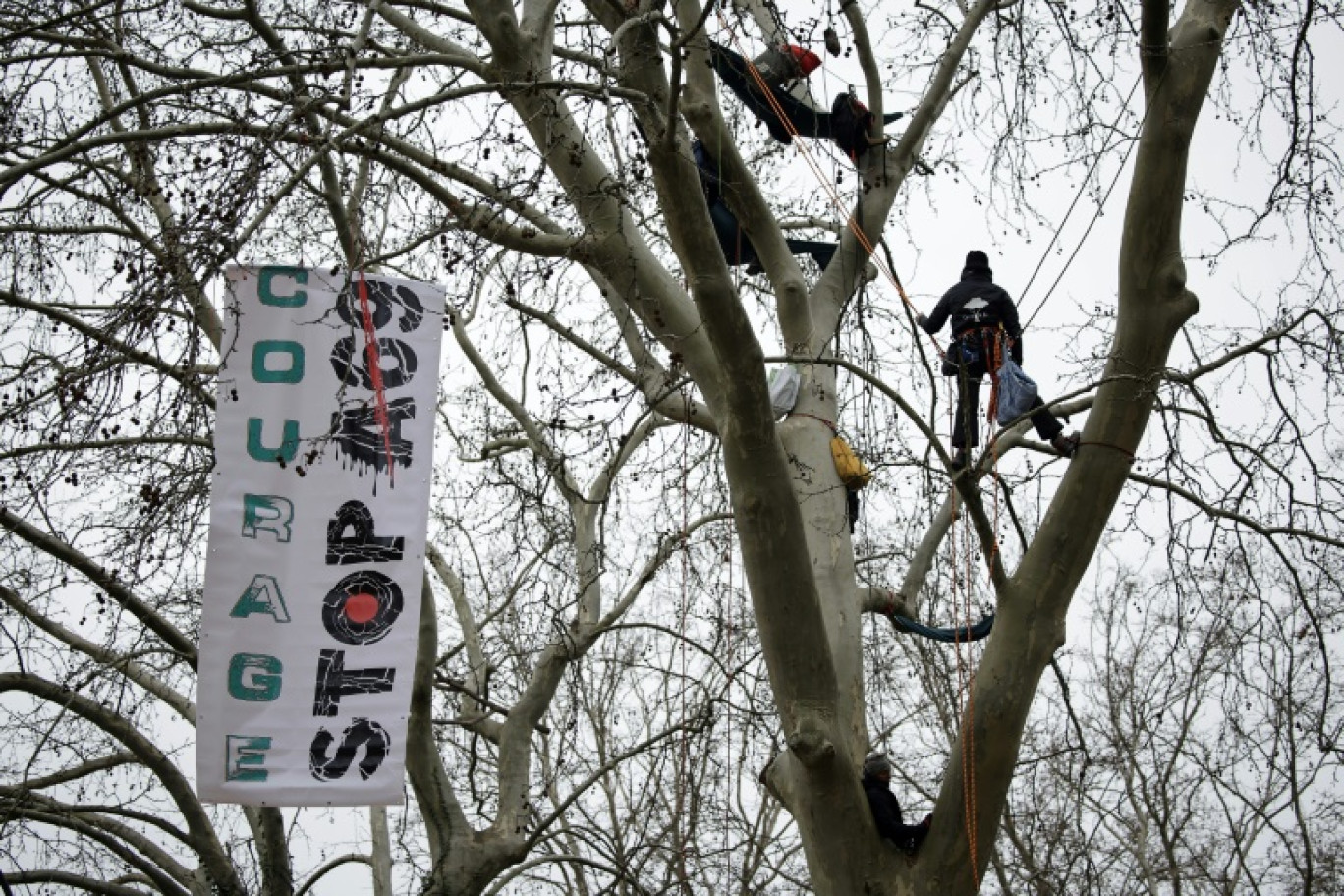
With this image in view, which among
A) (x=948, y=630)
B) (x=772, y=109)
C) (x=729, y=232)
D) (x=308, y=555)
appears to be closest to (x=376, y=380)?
(x=308, y=555)

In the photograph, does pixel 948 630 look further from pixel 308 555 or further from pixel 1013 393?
pixel 308 555

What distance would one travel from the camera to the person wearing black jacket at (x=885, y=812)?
19.1 ft

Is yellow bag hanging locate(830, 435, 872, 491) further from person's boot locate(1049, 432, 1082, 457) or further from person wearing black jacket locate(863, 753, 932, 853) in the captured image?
person wearing black jacket locate(863, 753, 932, 853)

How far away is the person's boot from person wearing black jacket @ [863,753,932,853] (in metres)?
1.53

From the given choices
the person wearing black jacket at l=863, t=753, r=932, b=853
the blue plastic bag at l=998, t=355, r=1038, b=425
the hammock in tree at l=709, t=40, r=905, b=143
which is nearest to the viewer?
the person wearing black jacket at l=863, t=753, r=932, b=853

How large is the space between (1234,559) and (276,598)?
479cm

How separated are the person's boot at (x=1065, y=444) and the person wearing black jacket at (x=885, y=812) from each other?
5.01ft

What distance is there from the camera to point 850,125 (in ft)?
25.8

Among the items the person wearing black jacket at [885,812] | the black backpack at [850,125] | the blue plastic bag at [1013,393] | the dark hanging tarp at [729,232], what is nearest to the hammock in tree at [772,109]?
the black backpack at [850,125]

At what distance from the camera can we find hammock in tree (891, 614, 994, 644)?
22.6ft

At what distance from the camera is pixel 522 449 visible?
11375 mm

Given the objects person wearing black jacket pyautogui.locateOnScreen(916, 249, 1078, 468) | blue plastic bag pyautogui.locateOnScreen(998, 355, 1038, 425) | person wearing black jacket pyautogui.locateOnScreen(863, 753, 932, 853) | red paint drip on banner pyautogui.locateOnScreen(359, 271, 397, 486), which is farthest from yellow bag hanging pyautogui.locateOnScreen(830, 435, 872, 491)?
red paint drip on banner pyautogui.locateOnScreen(359, 271, 397, 486)

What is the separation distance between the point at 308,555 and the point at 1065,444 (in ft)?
10.5

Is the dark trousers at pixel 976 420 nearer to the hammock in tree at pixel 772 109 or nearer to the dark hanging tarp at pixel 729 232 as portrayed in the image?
the dark hanging tarp at pixel 729 232
